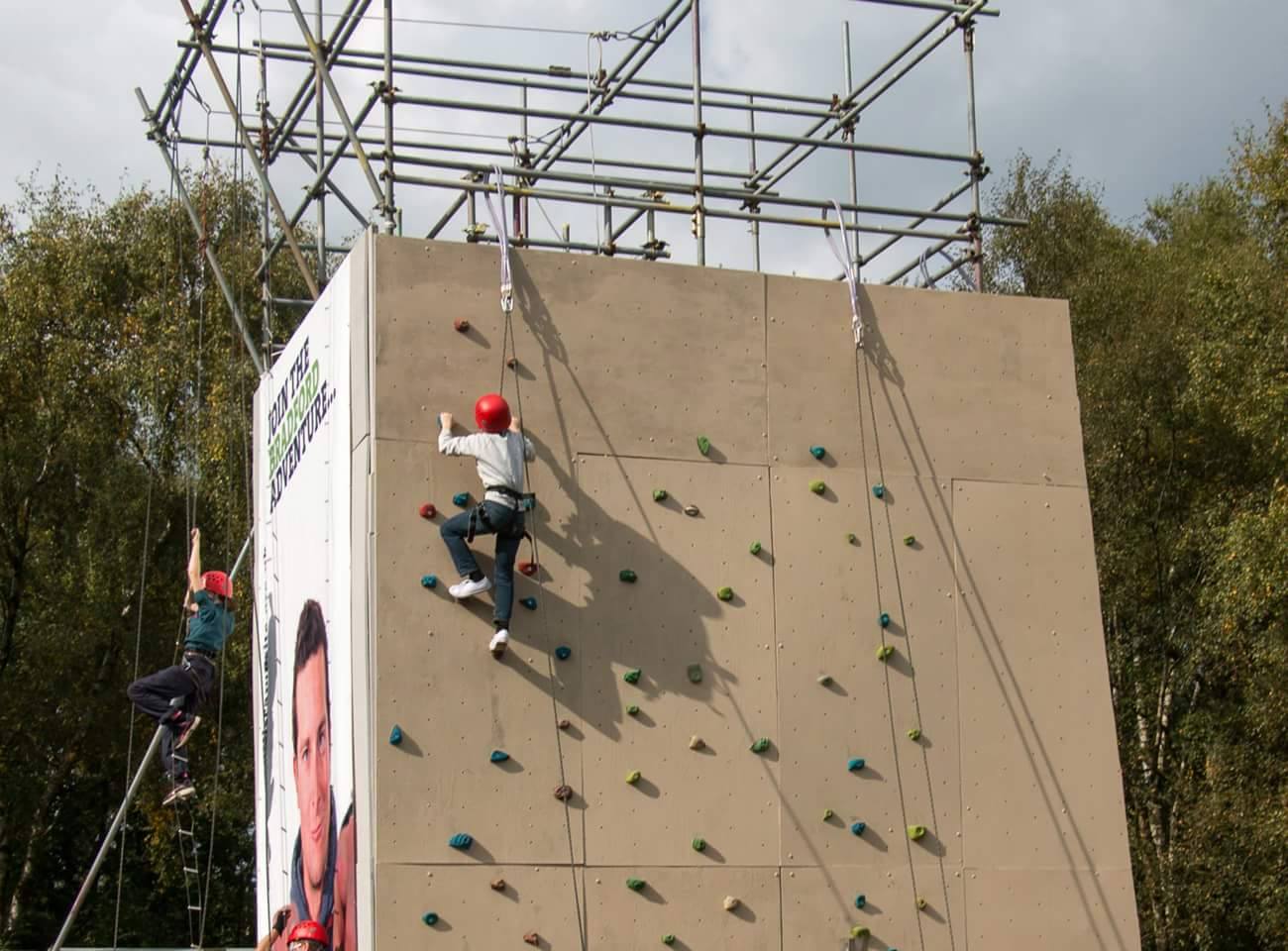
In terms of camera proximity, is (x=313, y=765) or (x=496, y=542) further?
(x=313, y=765)

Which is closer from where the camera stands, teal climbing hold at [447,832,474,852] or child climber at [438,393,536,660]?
teal climbing hold at [447,832,474,852]

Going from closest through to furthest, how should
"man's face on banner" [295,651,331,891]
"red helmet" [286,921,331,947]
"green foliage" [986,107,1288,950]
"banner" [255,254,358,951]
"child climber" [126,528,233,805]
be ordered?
"red helmet" [286,921,331,947], "banner" [255,254,358,951], "man's face on banner" [295,651,331,891], "child climber" [126,528,233,805], "green foliage" [986,107,1288,950]

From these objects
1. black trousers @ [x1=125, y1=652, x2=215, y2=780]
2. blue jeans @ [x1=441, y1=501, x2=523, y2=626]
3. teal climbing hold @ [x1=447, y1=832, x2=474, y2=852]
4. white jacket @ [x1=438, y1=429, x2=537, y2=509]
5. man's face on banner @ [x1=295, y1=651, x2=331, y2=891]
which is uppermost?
white jacket @ [x1=438, y1=429, x2=537, y2=509]

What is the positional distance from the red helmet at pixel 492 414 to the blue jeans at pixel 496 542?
18.3 inches

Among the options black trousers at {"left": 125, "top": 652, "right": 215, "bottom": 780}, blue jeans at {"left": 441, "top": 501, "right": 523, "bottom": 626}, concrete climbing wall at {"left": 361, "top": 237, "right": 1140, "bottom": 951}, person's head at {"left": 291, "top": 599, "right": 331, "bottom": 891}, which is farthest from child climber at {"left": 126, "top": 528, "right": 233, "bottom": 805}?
blue jeans at {"left": 441, "top": 501, "right": 523, "bottom": 626}

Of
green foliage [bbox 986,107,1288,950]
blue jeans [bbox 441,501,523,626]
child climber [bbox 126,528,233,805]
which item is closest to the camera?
blue jeans [bbox 441,501,523,626]

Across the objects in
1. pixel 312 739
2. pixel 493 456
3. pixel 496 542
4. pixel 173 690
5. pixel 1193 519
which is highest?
pixel 1193 519

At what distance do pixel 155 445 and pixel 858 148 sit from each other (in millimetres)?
19749

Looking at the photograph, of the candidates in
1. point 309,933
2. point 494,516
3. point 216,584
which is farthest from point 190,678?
point 494,516

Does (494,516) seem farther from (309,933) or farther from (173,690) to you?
(173,690)

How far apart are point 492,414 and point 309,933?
10.7 ft

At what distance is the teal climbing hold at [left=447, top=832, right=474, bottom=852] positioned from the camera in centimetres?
1065

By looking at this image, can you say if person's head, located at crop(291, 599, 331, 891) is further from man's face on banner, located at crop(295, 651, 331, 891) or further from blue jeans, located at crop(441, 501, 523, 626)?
blue jeans, located at crop(441, 501, 523, 626)

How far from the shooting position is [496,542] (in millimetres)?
11000
